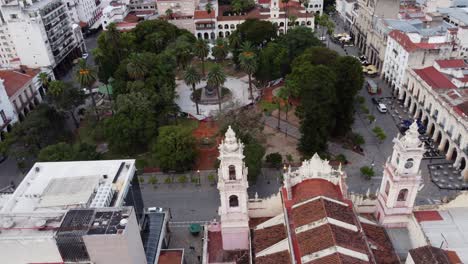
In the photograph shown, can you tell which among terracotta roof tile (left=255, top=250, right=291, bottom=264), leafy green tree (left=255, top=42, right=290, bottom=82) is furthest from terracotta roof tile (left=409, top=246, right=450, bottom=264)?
leafy green tree (left=255, top=42, right=290, bottom=82)

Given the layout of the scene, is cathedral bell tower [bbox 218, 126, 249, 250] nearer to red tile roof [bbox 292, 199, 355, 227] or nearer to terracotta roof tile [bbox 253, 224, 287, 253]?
terracotta roof tile [bbox 253, 224, 287, 253]

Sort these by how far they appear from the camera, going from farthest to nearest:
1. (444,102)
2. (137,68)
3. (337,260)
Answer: (137,68) < (444,102) < (337,260)

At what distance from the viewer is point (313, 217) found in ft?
120

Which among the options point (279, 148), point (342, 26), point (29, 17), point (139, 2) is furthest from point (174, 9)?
point (279, 148)

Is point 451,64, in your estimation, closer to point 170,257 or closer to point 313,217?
point 313,217

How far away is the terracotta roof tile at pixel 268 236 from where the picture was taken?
39.1m

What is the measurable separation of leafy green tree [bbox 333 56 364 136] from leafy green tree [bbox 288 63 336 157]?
10.5 feet

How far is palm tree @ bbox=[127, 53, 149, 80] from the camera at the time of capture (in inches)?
2899

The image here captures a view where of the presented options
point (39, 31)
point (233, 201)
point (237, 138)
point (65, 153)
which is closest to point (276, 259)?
point (233, 201)

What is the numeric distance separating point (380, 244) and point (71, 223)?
29.8 m

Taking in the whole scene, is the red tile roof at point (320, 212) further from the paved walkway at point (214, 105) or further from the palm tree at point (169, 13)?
the palm tree at point (169, 13)

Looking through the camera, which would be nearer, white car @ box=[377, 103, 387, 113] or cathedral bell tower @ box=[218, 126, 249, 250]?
cathedral bell tower @ box=[218, 126, 249, 250]

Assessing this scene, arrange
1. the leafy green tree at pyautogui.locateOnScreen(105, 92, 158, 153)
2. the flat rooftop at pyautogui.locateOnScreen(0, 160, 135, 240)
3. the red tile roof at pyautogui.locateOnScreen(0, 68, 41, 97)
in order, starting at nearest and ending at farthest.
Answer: the flat rooftop at pyautogui.locateOnScreen(0, 160, 135, 240)
the leafy green tree at pyautogui.locateOnScreen(105, 92, 158, 153)
the red tile roof at pyautogui.locateOnScreen(0, 68, 41, 97)

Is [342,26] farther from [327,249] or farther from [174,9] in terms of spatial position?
[327,249]
